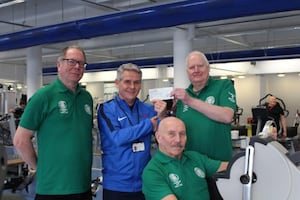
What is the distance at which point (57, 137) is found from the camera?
207cm

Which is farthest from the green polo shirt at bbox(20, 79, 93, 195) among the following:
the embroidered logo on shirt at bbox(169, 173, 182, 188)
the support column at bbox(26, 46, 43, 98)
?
the support column at bbox(26, 46, 43, 98)

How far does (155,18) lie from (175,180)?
3488 mm

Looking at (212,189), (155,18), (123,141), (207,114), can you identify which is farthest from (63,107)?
(155,18)

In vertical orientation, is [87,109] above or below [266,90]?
below

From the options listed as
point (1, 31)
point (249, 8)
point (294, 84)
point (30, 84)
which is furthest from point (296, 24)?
point (1, 31)

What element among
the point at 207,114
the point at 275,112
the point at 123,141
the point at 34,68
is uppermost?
the point at 34,68

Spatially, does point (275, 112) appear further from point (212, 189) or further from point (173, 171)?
point (173, 171)

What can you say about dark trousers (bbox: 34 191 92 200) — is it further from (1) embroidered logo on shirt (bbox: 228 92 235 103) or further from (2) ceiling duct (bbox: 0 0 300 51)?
(2) ceiling duct (bbox: 0 0 300 51)

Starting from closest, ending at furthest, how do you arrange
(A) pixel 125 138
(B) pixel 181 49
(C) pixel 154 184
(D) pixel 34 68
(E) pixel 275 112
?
1. (C) pixel 154 184
2. (A) pixel 125 138
3. (E) pixel 275 112
4. (B) pixel 181 49
5. (D) pixel 34 68

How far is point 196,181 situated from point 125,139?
45 cm

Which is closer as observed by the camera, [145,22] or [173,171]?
[173,171]

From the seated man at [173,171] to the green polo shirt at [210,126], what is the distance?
0.16m

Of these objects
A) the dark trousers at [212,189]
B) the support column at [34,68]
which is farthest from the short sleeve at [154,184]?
the support column at [34,68]

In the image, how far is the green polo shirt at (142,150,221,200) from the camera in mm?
1889
